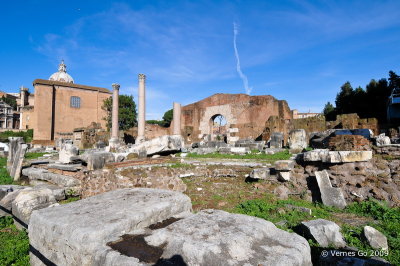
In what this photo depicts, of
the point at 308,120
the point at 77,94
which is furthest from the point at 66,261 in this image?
the point at 77,94

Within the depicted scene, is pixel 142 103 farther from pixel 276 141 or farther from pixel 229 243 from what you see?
pixel 229 243

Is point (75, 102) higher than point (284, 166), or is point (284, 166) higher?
point (75, 102)

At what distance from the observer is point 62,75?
50656 millimetres

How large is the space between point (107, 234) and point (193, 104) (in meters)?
28.1

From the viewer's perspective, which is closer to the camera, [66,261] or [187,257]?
[187,257]

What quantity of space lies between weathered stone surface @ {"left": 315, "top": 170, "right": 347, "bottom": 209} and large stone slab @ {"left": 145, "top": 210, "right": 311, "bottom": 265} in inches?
118

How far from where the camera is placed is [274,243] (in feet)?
6.22

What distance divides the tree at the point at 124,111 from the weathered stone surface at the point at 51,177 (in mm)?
36355

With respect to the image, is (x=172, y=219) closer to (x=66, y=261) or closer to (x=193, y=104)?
(x=66, y=261)

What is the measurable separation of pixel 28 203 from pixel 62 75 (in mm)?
55381

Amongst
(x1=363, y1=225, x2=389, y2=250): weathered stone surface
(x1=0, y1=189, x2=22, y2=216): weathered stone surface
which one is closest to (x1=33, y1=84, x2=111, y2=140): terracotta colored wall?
(x1=0, y1=189, x2=22, y2=216): weathered stone surface

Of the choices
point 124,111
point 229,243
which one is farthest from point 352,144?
point 124,111

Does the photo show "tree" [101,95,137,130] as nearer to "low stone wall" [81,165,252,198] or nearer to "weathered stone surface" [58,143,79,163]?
"weathered stone surface" [58,143,79,163]

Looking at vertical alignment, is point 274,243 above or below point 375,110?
below
